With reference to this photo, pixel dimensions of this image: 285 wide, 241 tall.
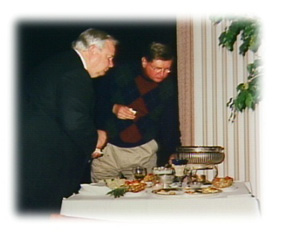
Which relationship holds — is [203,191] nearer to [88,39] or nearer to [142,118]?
[142,118]

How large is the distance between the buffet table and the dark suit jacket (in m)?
0.53

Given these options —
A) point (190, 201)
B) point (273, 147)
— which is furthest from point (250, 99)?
point (190, 201)

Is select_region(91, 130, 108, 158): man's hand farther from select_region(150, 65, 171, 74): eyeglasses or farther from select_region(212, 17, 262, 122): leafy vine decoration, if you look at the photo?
select_region(212, 17, 262, 122): leafy vine decoration

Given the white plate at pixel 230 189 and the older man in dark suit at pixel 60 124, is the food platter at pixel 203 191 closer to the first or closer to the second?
the white plate at pixel 230 189

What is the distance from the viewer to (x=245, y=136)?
9.25 feet

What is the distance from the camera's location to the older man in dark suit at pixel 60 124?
251 cm

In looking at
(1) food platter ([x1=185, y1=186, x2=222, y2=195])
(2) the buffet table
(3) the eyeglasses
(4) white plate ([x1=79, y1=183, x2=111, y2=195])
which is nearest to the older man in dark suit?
(3) the eyeglasses

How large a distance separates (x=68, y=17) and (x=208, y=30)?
755mm

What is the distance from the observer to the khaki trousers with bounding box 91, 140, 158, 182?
2676 millimetres

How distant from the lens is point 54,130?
2537 millimetres

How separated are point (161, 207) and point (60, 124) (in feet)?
2.64

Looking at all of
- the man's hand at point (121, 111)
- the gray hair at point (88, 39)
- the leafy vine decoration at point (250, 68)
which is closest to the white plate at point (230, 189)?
the leafy vine decoration at point (250, 68)

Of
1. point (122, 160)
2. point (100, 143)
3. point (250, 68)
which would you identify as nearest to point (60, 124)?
point (100, 143)

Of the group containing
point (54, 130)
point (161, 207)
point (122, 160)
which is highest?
point (54, 130)
